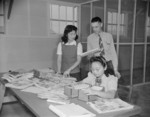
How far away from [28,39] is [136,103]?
2469 mm

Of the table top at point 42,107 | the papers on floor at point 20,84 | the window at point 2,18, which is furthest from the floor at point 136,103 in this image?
the window at point 2,18

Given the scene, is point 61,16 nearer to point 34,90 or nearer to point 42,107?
point 34,90

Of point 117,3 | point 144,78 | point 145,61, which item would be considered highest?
point 117,3

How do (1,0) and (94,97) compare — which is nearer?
(94,97)

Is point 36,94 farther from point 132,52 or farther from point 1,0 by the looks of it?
point 132,52

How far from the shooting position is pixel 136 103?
3.36m

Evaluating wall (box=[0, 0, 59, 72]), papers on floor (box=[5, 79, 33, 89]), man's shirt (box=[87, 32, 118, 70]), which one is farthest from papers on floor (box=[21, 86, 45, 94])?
wall (box=[0, 0, 59, 72])

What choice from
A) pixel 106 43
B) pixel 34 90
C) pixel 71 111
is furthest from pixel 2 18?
pixel 71 111

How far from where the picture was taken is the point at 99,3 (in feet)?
13.8

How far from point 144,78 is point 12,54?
333 cm

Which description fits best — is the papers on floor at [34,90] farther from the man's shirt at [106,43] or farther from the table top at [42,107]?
the man's shirt at [106,43]

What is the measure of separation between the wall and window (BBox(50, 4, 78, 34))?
0.14 meters

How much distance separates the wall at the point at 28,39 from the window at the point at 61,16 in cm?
14

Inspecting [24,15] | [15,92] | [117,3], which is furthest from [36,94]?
[117,3]
